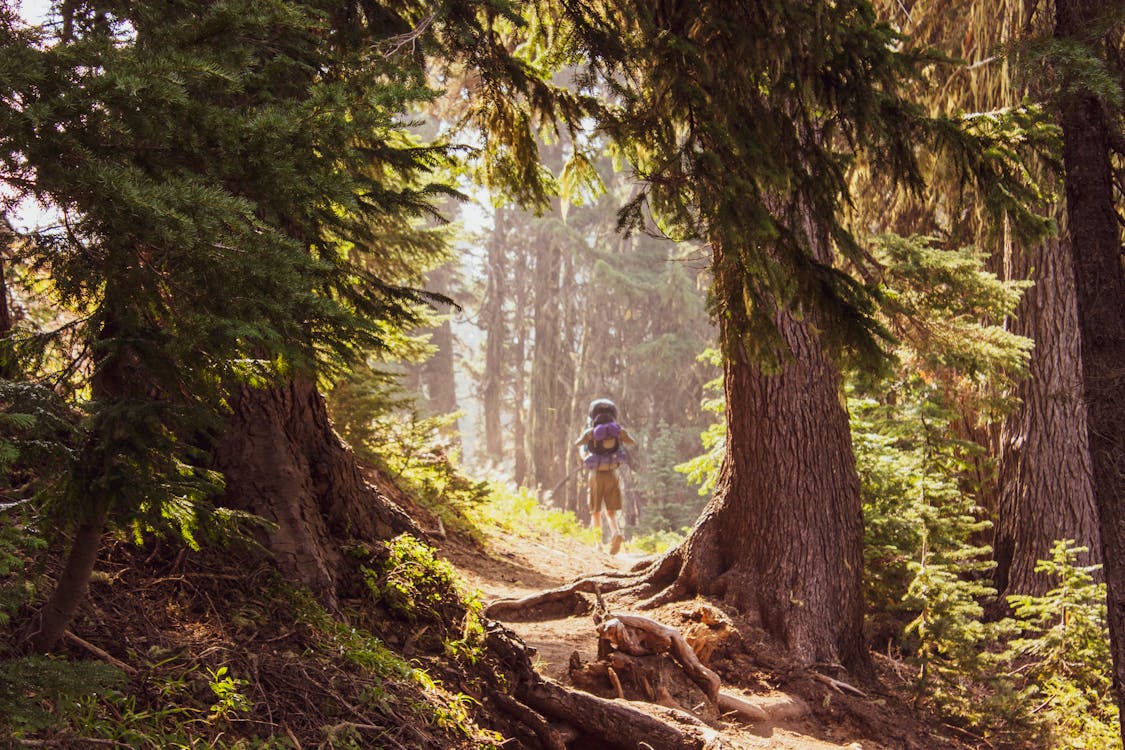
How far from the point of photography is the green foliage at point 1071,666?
6004mm

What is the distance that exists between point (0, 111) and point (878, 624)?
24.2 ft

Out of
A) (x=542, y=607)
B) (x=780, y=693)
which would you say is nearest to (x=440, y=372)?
(x=542, y=607)

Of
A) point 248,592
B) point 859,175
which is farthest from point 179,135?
point 859,175

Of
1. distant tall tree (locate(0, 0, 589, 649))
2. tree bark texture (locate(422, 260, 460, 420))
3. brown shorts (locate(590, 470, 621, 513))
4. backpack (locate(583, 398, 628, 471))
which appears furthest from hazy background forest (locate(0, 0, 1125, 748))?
tree bark texture (locate(422, 260, 460, 420))

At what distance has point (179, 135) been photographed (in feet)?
7.66

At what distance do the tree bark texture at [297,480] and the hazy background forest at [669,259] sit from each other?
0.02 metres

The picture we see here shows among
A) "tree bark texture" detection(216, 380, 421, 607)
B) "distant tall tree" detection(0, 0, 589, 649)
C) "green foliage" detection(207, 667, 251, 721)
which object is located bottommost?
"green foliage" detection(207, 667, 251, 721)

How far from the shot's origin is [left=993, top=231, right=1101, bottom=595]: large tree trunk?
303 inches

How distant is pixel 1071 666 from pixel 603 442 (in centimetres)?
765

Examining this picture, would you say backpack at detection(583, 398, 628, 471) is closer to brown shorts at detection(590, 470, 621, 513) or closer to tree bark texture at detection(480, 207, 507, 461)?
brown shorts at detection(590, 470, 621, 513)

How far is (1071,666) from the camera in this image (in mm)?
6398

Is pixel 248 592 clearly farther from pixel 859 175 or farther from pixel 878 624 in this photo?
pixel 859 175

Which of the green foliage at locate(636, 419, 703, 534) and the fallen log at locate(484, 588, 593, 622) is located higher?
the fallen log at locate(484, 588, 593, 622)

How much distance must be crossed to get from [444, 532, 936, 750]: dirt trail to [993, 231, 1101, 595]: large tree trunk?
264cm
